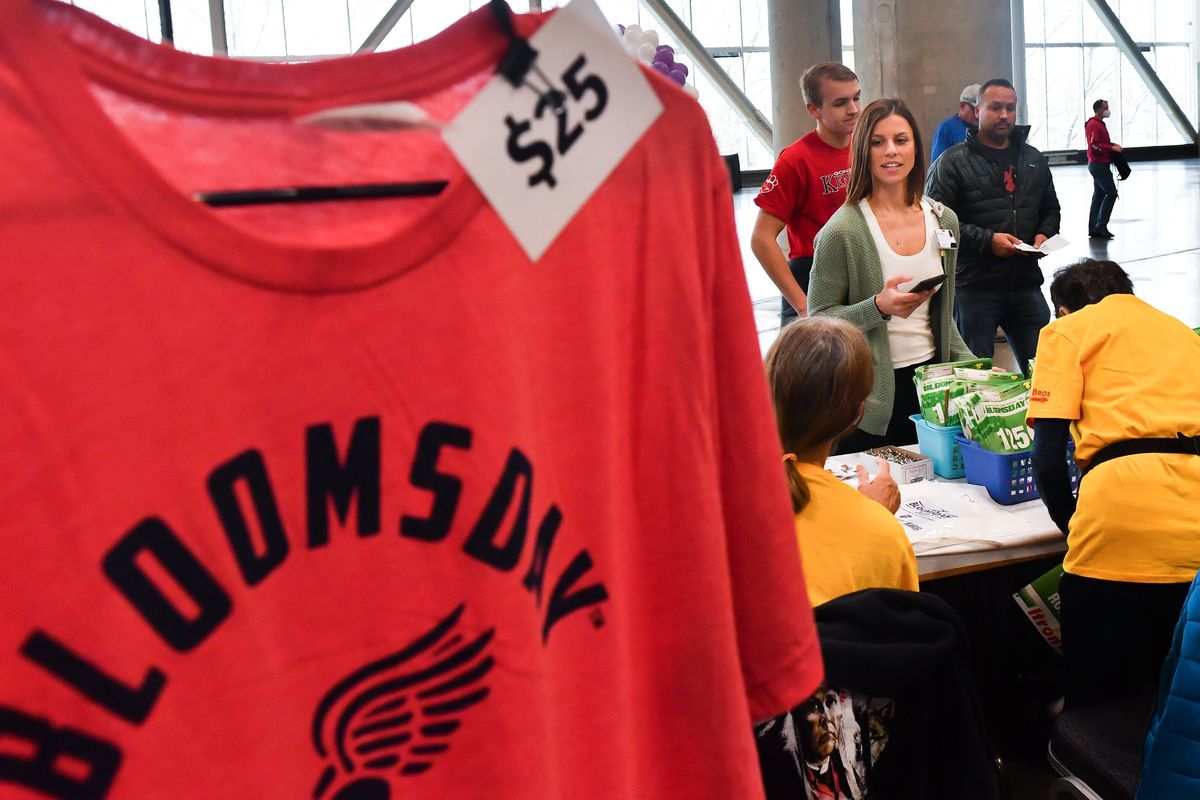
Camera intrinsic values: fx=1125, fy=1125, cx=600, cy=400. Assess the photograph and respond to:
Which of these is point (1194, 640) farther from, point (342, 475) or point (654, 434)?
point (342, 475)

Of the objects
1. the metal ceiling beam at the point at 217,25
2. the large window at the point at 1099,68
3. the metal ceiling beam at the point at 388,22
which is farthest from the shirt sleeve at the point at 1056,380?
the large window at the point at 1099,68

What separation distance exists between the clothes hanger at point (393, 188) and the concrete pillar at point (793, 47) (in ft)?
40.2

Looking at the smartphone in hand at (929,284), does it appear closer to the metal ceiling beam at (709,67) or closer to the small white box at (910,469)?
the small white box at (910,469)

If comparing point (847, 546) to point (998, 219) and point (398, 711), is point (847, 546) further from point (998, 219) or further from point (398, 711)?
point (998, 219)

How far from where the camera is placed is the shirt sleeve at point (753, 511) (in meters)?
1.01

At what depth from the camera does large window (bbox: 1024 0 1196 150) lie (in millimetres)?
23016

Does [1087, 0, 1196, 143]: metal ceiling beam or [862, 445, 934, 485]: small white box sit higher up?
[1087, 0, 1196, 143]: metal ceiling beam

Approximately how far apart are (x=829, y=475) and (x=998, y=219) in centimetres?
314

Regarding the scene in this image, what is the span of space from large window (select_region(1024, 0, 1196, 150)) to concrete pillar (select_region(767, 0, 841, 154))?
11463 millimetres

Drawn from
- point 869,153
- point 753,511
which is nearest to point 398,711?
point 753,511

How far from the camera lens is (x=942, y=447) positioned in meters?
3.09

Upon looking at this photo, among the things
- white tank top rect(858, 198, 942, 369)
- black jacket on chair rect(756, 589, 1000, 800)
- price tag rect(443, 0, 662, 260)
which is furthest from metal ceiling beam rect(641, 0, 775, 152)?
price tag rect(443, 0, 662, 260)

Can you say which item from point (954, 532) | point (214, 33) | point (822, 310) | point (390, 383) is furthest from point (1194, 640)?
point (214, 33)

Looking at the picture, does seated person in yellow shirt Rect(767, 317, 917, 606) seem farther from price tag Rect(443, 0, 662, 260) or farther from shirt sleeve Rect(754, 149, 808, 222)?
shirt sleeve Rect(754, 149, 808, 222)
